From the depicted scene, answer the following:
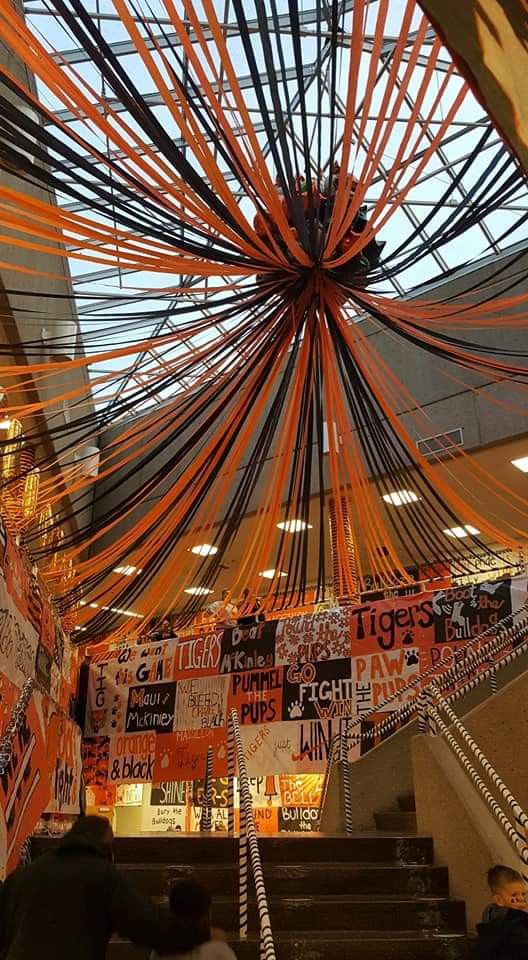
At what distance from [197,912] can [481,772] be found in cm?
258

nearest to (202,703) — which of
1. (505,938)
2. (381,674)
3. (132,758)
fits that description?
(132,758)

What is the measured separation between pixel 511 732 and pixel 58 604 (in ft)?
15.4

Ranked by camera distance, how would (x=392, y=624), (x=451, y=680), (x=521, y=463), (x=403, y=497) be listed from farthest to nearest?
(x=521, y=463) < (x=392, y=624) < (x=403, y=497) < (x=451, y=680)

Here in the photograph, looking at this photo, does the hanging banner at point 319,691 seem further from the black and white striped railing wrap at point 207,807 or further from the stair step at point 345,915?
the stair step at point 345,915

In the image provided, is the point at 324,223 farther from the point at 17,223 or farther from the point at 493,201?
the point at 17,223

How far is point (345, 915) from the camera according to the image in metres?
3.55

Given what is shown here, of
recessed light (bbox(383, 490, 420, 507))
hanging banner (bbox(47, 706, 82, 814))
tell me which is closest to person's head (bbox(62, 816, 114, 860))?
recessed light (bbox(383, 490, 420, 507))

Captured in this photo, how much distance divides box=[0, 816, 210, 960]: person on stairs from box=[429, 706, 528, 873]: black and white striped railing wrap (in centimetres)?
142

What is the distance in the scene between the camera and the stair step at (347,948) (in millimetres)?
3213

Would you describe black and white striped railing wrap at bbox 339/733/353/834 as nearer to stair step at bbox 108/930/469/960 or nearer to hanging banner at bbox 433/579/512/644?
hanging banner at bbox 433/579/512/644

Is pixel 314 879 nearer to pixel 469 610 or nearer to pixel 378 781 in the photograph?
pixel 378 781

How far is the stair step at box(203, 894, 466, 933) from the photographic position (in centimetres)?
354

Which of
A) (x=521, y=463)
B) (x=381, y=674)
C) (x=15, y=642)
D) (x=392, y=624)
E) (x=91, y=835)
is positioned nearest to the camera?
(x=91, y=835)

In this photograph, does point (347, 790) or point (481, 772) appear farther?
point (347, 790)
